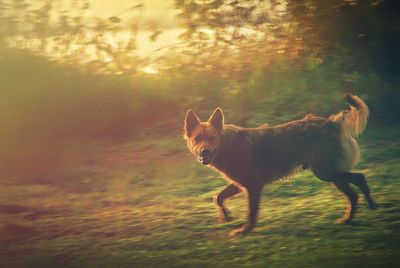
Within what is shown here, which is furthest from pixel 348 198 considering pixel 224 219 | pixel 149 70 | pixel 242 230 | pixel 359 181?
pixel 149 70

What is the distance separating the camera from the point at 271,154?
16.6 ft

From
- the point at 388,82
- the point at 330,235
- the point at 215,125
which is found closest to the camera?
the point at 330,235

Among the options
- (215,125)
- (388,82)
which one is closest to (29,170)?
(215,125)

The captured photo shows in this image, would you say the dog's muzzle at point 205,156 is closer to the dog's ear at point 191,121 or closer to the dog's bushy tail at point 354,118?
the dog's ear at point 191,121

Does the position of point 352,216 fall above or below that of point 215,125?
below

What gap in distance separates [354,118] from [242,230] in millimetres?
1182

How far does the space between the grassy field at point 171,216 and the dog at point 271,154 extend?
0.12 m

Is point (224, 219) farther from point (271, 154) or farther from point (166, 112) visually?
point (166, 112)

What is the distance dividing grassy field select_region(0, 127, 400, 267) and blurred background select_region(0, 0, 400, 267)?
0.04 ft

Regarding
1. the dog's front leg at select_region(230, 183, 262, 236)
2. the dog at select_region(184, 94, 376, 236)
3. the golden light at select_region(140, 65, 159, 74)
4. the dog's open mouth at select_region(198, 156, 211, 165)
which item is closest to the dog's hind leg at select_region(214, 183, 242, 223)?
the dog at select_region(184, 94, 376, 236)

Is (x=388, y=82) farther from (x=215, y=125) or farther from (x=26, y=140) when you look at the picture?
(x=26, y=140)

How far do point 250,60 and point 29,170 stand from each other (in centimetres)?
204

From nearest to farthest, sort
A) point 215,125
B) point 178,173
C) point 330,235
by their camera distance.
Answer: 1. point 330,235
2. point 215,125
3. point 178,173

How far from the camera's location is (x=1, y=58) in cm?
601
